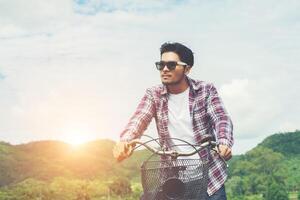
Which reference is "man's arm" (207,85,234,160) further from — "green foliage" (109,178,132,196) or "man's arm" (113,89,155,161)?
"green foliage" (109,178,132,196)

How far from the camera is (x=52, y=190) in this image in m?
85.1

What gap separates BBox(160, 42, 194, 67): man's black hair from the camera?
433 centimetres

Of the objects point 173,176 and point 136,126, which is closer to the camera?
point 173,176

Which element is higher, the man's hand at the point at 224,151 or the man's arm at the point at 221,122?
the man's arm at the point at 221,122

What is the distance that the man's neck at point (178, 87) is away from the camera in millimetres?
4395

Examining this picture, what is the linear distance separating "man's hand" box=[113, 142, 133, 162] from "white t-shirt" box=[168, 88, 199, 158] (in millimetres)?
532

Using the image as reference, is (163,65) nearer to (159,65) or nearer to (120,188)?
(159,65)

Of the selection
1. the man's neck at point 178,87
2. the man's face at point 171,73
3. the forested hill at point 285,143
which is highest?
the forested hill at point 285,143

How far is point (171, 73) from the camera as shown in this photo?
4.29 meters

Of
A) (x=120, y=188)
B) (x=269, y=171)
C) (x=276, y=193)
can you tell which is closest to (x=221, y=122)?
(x=120, y=188)

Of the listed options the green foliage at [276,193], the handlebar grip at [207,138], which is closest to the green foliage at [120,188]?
the green foliage at [276,193]

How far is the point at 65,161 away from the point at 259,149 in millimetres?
55700

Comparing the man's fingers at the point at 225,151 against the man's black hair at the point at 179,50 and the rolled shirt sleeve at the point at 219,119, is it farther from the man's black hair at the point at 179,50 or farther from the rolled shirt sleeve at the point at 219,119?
the man's black hair at the point at 179,50

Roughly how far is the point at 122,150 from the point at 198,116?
785 mm
